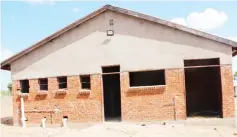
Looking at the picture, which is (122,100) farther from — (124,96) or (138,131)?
(138,131)

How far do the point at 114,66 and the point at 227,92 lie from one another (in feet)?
18.1

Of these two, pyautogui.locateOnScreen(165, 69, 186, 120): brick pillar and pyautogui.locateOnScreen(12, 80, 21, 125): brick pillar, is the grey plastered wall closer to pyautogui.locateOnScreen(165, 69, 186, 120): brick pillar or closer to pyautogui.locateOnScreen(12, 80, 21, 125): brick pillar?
pyautogui.locateOnScreen(165, 69, 186, 120): brick pillar

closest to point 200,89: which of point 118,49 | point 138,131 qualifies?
point 118,49

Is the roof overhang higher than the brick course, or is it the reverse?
the roof overhang

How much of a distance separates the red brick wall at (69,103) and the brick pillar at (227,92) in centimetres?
585

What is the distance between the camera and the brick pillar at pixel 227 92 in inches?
580

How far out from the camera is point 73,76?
54.7 feet

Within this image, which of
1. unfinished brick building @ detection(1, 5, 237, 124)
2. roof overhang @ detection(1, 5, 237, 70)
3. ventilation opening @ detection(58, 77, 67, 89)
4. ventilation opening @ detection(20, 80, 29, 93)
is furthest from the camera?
ventilation opening @ detection(20, 80, 29, 93)

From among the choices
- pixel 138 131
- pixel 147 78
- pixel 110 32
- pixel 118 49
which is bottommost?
pixel 138 131

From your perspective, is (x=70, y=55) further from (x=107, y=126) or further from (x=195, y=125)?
(x=195, y=125)

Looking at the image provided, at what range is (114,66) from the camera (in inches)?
645

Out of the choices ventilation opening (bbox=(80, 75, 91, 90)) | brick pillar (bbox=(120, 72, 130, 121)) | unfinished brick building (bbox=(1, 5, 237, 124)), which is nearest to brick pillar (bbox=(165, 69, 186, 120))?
unfinished brick building (bbox=(1, 5, 237, 124))

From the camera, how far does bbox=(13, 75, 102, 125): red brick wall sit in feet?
53.3

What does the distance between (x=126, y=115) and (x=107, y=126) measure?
4.52 ft
